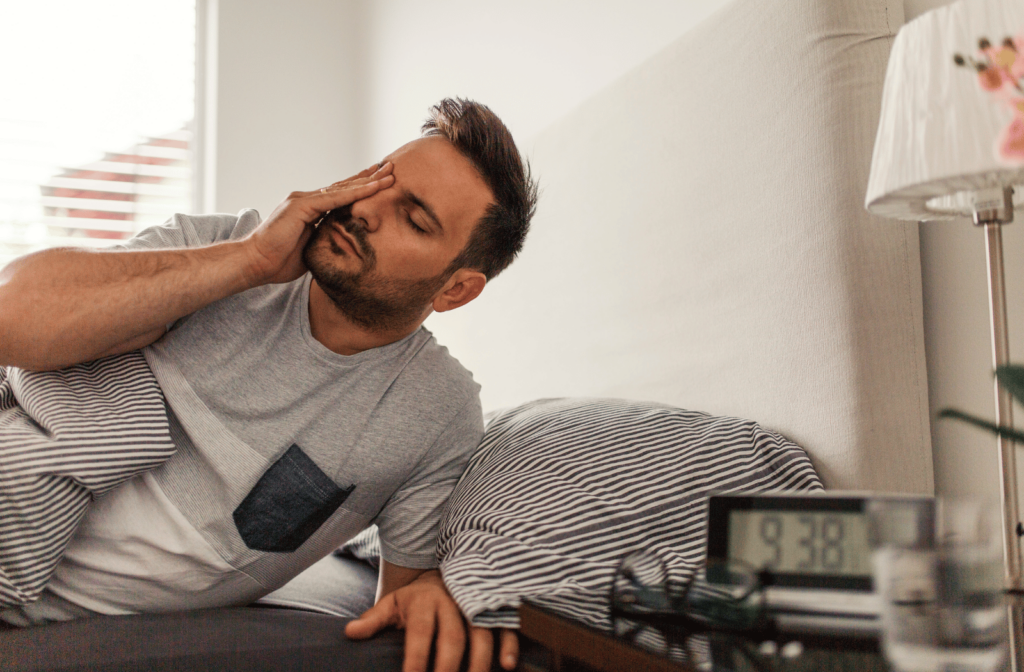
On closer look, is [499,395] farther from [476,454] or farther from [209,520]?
[209,520]

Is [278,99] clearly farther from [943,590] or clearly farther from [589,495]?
[943,590]

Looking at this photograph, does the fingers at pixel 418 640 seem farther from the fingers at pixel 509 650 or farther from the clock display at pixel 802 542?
the clock display at pixel 802 542

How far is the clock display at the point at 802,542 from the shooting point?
20.8 inches

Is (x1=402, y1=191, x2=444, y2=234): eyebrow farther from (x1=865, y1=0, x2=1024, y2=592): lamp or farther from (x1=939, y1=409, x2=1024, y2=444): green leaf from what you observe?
(x1=939, y1=409, x2=1024, y2=444): green leaf

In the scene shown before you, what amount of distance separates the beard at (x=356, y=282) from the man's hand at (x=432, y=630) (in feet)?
1.37

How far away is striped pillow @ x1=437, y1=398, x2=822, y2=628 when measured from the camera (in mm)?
760

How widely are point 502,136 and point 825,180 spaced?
1.71 ft

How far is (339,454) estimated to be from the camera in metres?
1.06

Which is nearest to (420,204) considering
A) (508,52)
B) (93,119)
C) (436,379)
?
(436,379)

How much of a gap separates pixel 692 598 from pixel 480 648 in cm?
25

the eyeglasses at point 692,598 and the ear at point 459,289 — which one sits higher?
the ear at point 459,289

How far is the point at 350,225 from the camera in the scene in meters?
1.14

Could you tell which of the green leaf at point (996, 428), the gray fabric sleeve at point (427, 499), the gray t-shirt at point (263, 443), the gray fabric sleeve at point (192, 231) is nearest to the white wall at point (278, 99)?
the gray fabric sleeve at point (192, 231)

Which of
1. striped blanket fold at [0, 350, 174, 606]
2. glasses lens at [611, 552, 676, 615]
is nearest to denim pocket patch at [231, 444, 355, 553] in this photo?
striped blanket fold at [0, 350, 174, 606]
